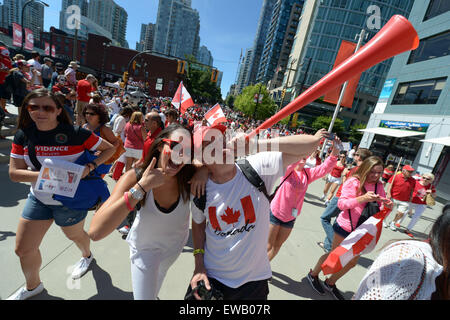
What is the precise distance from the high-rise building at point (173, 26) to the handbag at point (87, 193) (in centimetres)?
14354

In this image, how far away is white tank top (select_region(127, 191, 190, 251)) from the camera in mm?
1567

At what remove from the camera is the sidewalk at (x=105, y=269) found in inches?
93.0

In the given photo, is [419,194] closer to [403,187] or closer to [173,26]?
[403,187]

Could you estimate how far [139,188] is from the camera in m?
1.36

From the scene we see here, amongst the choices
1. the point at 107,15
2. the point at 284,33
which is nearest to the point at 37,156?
the point at 284,33

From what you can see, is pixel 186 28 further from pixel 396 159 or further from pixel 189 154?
pixel 189 154

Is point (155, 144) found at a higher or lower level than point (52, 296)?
higher

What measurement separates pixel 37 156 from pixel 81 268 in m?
1.49

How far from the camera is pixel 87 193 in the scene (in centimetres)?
214

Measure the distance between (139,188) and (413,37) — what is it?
1.85 meters

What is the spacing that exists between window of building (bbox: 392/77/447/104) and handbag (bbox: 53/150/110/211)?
21.2 meters

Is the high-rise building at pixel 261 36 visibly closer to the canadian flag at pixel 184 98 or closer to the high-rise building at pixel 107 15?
the high-rise building at pixel 107 15

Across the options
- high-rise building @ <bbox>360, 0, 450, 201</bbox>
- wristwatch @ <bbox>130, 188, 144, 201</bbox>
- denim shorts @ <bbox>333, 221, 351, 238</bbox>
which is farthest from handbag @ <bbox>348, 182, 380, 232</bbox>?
high-rise building @ <bbox>360, 0, 450, 201</bbox>
